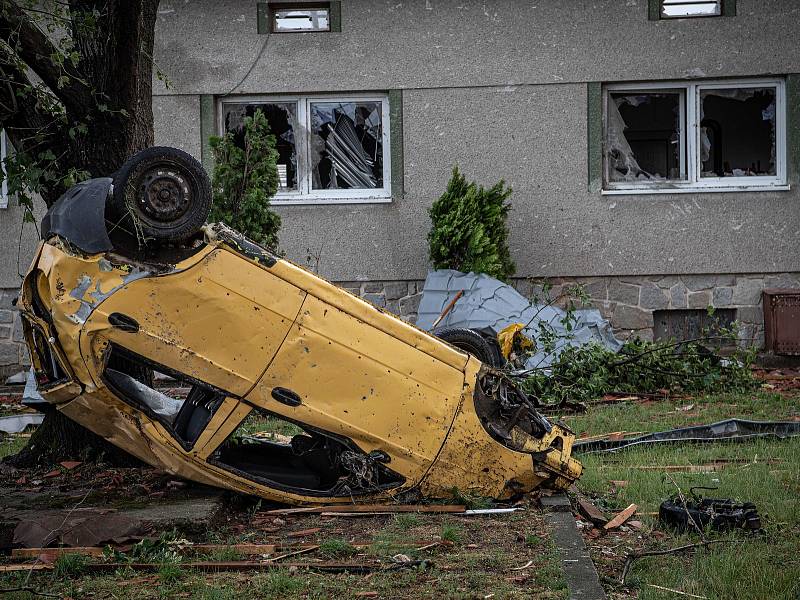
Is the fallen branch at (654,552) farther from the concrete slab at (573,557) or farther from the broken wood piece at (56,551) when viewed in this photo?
the broken wood piece at (56,551)

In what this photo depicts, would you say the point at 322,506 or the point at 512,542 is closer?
the point at 512,542

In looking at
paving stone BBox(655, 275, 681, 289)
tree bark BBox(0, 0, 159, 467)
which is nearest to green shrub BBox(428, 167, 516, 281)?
→ paving stone BBox(655, 275, 681, 289)

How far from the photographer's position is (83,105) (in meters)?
7.06

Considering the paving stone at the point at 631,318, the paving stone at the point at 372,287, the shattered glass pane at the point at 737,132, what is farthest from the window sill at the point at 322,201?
the shattered glass pane at the point at 737,132

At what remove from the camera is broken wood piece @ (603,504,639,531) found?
5.94m

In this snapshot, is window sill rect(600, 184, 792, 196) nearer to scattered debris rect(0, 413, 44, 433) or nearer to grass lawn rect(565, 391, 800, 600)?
grass lawn rect(565, 391, 800, 600)

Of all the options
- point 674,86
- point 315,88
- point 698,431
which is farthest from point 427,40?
point 698,431

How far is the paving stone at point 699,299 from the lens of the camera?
42.3 feet

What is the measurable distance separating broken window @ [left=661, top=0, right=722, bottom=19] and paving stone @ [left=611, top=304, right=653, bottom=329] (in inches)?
150

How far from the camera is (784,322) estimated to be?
12586 millimetres

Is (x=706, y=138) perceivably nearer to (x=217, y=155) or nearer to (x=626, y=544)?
(x=217, y=155)

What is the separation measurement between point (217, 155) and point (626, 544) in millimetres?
6697

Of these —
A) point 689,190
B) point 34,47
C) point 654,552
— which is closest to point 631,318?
point 689,190

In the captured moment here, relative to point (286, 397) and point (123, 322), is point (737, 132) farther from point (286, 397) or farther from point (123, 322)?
point (123, 322)
